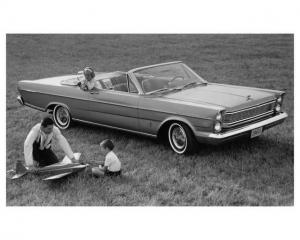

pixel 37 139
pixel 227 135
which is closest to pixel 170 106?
pixel 227 135

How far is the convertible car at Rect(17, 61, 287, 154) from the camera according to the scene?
18.9 feet

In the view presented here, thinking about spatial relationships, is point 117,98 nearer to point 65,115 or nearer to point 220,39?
point 65,115

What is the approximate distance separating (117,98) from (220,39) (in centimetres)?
1093

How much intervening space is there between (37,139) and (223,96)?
288cm

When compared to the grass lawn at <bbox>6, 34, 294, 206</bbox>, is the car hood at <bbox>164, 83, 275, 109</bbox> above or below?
above

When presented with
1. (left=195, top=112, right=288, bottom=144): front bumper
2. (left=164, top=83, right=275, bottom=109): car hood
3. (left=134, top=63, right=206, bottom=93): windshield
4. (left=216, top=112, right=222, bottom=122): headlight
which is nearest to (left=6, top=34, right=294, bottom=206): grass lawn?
(left=195, top=112, right=288, bottom=144): front bumper

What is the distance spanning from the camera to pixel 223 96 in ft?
20.3

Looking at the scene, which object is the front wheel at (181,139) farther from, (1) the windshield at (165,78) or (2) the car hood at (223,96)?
(1) the windshield at (165,78)

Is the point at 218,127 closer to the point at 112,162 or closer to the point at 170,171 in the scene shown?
the point at 170,171

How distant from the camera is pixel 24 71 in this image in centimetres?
1390

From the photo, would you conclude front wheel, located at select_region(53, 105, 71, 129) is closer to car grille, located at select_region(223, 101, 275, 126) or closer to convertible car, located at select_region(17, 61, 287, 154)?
convertible car, located at select_region(17, 61, 287, 154)

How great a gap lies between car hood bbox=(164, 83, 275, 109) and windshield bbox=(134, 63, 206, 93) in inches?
8.8

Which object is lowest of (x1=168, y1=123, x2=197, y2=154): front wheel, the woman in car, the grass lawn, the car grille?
the grass lawn

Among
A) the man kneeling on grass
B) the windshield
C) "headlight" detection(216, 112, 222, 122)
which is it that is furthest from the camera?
the windshield
